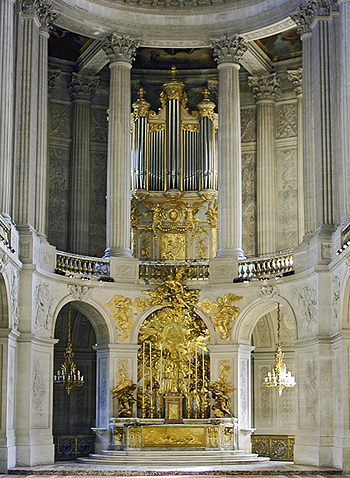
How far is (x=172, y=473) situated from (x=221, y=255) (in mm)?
8338

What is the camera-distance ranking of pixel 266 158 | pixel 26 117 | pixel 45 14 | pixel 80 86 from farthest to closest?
pixel 80 86
pixel 266 158
pixel 45 14
pixel 26 117

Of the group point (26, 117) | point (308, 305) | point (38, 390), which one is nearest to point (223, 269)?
point (308, 305)

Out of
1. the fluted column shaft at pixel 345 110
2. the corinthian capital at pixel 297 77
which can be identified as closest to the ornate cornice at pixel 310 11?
the fluted column shaft at pixel 345 110

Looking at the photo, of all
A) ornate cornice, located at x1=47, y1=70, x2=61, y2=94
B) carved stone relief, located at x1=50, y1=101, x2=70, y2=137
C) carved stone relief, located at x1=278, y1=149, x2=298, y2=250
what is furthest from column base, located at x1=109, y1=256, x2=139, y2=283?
ornate cornice, located at x1=47, y1=70, x2=61, y2=94

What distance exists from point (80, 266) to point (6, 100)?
606cm

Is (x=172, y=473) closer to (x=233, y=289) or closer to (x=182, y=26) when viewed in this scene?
(x=233, y=289)

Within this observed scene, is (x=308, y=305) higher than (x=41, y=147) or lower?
lower

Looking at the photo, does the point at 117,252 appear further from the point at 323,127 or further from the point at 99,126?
the point at 323,127

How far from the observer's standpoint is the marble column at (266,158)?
33.7 metres

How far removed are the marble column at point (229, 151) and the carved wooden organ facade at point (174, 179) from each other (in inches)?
60.6

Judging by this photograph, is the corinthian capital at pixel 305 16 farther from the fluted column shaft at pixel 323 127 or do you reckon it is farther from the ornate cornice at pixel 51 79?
the ornate cornice at pixel 51 79

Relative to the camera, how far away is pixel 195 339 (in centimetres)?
3066

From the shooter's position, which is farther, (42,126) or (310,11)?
(42,126)

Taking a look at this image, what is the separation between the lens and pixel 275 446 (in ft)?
103
